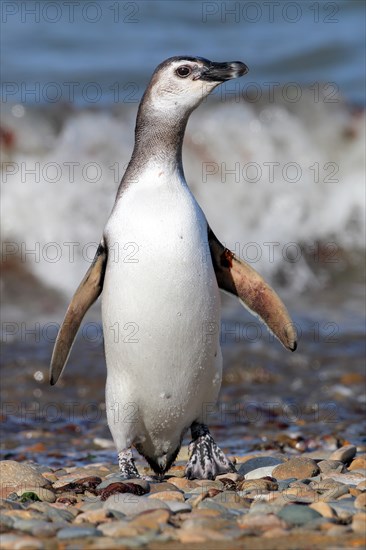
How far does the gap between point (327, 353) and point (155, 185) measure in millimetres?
Result: 4136

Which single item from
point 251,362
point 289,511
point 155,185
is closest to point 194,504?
point 289,511

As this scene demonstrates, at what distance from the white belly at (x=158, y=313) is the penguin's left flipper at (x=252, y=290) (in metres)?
0.22

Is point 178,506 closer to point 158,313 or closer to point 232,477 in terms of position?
point 232,477

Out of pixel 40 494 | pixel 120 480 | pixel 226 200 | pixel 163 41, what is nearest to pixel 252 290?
pixel 120 480

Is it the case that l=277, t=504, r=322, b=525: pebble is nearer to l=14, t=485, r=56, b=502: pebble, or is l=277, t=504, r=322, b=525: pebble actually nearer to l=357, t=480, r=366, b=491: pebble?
l=357, t=480, r=366, b=491: pebble

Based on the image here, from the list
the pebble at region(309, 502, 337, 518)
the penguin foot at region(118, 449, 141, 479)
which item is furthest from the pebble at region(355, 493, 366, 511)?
the penguin foot at region(118, 449, 141, 479)

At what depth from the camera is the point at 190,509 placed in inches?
151

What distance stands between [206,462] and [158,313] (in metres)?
0.73

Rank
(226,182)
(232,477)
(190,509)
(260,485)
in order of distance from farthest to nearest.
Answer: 1. (226,182)
2. (232,477)
3. (260,485)
4. (190,509)

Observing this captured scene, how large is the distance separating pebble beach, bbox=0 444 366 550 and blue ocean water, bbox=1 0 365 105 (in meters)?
11.3

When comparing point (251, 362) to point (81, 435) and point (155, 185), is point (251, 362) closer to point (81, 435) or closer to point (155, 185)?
point (81, 435)

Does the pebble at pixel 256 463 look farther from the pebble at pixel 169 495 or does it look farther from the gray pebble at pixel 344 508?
the gray pebble at pixel 344 508

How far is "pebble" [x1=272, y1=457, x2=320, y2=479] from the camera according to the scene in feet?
15.4

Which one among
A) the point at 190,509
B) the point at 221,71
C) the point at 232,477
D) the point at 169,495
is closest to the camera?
the point at 190,509
